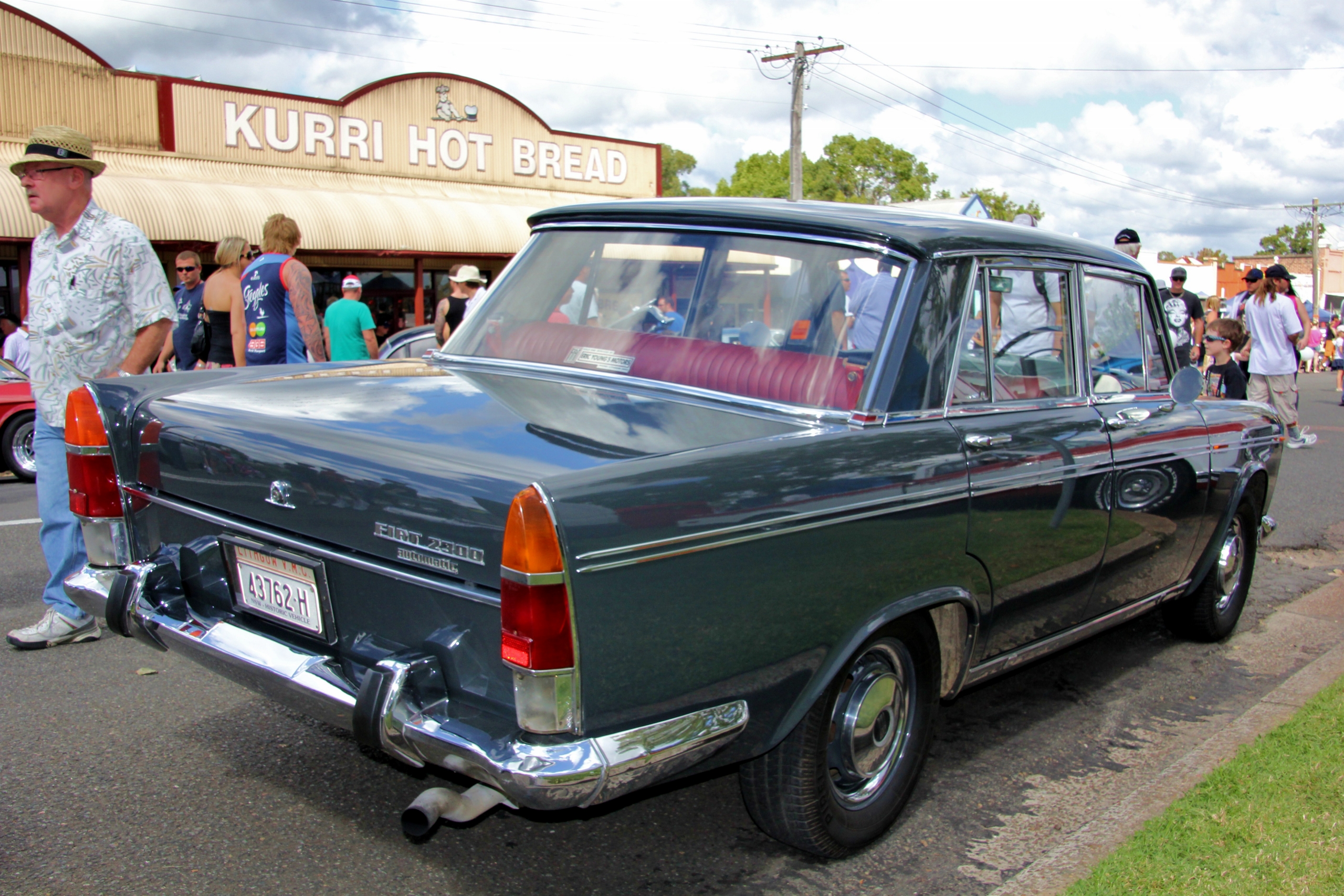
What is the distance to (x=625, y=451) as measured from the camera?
98.0 inches

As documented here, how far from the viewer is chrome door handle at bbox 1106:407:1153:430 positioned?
12.3ft

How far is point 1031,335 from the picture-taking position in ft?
11.9

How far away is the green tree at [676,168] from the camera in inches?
4304

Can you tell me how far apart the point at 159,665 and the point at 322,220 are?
1846 centimetres

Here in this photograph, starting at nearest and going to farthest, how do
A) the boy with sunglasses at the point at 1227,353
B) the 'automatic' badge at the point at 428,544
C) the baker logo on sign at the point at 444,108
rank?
the 'automatic' badge at the point at 428,544
the boy with sunglasses at the point at 1227,353
the baker logo on sign at the point at 444,108

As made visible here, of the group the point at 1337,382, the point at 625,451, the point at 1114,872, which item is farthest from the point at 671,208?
the point at 1337,382

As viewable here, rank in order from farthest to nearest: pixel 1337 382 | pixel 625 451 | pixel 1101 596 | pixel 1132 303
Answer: pixel 1337 382, pixel 1132 303, pixel 1101 596, pixel 625 451

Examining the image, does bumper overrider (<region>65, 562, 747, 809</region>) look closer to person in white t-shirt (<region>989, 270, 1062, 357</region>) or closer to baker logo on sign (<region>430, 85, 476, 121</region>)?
person in white t-shirt (<region>989, 270, 1062, 357</region>)

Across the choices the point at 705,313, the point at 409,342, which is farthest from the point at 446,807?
the point at 409,342

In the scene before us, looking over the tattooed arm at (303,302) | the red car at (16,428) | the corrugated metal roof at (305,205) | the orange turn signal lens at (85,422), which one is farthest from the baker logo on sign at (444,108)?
the orange turn signal lens at (85,422)

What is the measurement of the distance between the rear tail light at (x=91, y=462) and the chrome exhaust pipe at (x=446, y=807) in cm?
142

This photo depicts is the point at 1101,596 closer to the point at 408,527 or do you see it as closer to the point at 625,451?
the point at 625,451

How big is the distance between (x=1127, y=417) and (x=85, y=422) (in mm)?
3343

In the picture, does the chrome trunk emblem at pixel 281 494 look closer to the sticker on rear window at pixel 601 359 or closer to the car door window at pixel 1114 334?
the sticker on rear window at pixel 601 359
